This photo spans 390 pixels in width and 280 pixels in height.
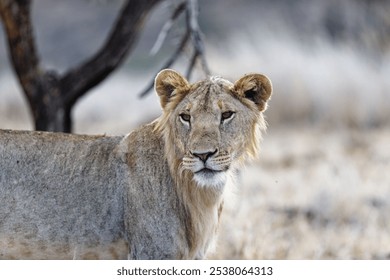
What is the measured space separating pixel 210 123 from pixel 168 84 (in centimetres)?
45

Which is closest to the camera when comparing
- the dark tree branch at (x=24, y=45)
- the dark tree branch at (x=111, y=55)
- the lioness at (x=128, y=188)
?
the lioness at (x=128, y=188)

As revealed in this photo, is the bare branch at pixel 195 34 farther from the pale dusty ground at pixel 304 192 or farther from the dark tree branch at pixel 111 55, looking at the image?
the pale dusty ground at pixel 304 192

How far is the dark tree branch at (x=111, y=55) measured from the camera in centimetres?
818

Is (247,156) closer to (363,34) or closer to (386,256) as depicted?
(386,256)

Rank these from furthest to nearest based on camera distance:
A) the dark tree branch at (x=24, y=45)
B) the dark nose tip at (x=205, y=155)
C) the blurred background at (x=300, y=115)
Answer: the blurred background at (x=300, y=115), the dark tree branch at (x=24, y=45), the dark nose tip at (x=205, y=155)

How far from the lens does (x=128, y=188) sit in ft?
18.4

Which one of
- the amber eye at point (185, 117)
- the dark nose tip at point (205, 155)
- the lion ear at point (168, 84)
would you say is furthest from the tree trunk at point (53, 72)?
the dark nose tip at point (205, 155)

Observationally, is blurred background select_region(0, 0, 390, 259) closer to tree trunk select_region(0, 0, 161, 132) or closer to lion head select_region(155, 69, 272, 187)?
tree trunk select_region(0, 0, 161, 132)

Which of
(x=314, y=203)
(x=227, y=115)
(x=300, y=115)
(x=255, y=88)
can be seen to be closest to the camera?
(x=227, y=115)

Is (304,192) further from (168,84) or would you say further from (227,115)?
(227,115)

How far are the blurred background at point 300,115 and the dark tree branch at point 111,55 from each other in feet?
0.96

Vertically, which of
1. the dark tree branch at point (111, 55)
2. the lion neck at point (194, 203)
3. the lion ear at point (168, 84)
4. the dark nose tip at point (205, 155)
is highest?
the dark tree branch at point (111, 55)

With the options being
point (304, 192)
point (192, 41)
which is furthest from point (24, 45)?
point (304, 192)

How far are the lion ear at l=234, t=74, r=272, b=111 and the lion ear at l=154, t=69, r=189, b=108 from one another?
0.30 meters
